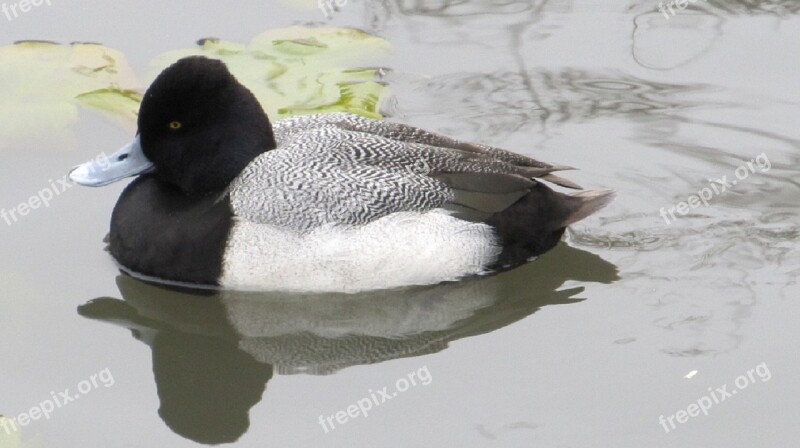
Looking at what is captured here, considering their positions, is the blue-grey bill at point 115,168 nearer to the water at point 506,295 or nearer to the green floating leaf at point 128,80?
the water at point 506,295

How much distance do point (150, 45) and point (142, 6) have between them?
2.24 feet

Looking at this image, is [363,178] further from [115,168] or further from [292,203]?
[115,168]

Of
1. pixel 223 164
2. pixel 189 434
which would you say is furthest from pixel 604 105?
pixel 189 434

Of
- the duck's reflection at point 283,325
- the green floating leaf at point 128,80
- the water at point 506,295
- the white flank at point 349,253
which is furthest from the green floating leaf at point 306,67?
the duck's reflection at point 283,325

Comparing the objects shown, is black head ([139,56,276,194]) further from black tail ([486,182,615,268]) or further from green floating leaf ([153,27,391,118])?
black tail ([486,182,615,268])

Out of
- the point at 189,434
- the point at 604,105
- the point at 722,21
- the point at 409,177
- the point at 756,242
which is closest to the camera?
the point at 189,434

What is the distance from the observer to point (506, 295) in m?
8.50

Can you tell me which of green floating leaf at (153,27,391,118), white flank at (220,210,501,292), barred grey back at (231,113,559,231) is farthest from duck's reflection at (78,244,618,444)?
green floating leaf at (153,27,391,118)

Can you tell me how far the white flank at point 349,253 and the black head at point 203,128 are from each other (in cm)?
43

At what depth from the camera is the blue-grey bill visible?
27.4 feet

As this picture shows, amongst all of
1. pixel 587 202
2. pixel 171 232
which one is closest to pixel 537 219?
pixel 587 202

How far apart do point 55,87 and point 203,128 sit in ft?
6.23

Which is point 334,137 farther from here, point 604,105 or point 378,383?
point 604,105

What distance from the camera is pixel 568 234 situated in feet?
29.8
